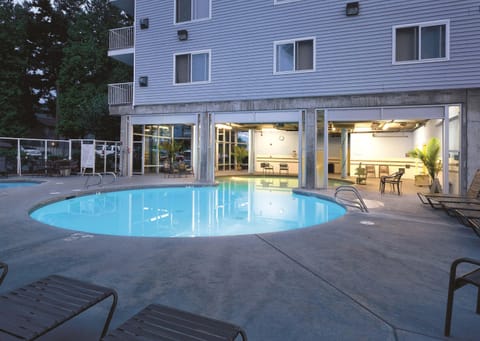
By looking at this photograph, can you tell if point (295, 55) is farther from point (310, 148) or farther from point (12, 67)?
point (12, 67)

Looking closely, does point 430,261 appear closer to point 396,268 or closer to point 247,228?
point 396,268

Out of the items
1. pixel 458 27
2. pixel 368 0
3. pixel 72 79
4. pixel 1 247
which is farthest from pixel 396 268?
pixel 72 79

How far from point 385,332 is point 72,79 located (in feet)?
77.1

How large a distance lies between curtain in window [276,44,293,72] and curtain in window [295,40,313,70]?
231 mm

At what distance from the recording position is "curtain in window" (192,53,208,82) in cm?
1323

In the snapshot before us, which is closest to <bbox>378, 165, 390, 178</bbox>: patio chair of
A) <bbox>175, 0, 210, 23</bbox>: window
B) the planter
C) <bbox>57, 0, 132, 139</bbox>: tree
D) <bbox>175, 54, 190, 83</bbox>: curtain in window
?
the planter

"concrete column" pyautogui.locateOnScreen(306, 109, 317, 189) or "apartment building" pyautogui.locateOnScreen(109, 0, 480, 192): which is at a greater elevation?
"apartment building" pyautogui.locateOnScreen(109, 0, 480, 192)

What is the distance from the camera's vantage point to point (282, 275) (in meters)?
3.20

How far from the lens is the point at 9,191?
9266mm

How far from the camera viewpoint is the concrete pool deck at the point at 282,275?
7.47ft

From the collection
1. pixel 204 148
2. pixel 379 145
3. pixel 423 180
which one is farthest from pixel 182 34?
pixel 379 145

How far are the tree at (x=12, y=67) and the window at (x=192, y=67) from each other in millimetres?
13794

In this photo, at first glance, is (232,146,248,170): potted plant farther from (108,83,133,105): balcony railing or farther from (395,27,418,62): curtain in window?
(395,27,418,62): curtain in window

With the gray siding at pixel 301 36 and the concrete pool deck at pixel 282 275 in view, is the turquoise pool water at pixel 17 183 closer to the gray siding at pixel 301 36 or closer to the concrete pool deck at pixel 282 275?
the gray siding at pixel 301 36
